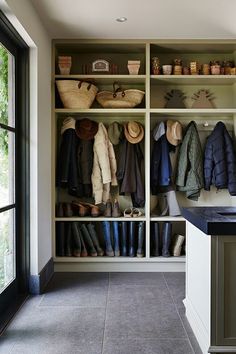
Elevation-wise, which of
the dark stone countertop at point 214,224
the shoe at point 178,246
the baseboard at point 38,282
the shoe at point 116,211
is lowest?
the baseboard at point 38,282

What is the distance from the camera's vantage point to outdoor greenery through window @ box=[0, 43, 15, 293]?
248 centimetres

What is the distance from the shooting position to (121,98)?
355 cm

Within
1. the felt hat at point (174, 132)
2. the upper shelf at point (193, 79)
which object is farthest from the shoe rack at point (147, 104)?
the felt hat at point (174, 132)

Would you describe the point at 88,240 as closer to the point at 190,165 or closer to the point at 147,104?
the point at 190,165

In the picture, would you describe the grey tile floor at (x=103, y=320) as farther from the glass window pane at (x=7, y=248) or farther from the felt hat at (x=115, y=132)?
the felt hat at (x=115, y=132)

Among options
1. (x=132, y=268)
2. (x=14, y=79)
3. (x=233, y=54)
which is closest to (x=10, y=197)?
(x=14, y=79)

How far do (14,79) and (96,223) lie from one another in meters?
1.81

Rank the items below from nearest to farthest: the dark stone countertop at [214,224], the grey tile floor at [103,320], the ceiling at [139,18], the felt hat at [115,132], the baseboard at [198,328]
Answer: the dark stone countertop at [214,224]
the baseboard at [198,328]
the grey tile floor at [103,320]
the ceiling at [139,18]
the felt hat at [115,132]

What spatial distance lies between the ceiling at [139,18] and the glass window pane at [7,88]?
52 cm

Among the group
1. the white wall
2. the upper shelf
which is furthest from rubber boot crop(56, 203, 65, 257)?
the upper shelf

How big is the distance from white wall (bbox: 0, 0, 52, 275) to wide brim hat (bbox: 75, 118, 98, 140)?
1.17ft

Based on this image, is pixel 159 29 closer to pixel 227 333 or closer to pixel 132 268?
pixel 132 268

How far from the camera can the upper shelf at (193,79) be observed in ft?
11.4

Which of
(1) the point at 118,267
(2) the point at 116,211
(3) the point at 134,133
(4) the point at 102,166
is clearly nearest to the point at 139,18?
(3) the point at 134,133
